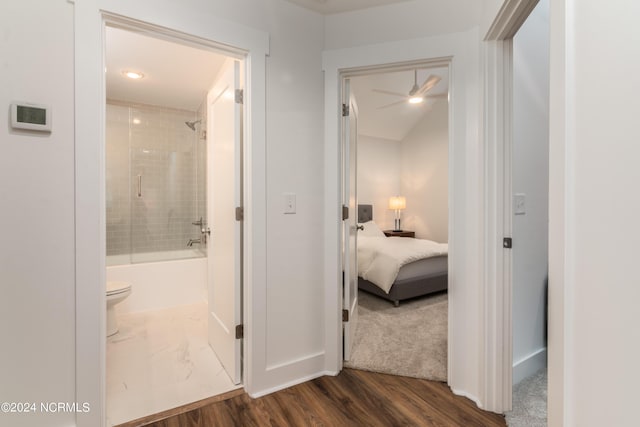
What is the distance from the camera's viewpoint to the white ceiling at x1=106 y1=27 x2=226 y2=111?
2.23 meters

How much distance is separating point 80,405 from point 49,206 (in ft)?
2.95

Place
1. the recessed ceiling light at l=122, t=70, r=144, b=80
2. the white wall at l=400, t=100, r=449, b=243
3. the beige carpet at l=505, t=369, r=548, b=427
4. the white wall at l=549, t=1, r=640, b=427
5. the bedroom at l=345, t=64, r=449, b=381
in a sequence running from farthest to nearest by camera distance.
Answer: the white wall at l=400, t=100, r=449, b=243
the recessed ceiling light at l=122, t=70, r=144, b=80
the bedroom at l=345, t=64, r=449, b=381
the beige carpet at l=505, t=369, r=548, b=427
the white wall at l=549, t=1, r=640, b=427

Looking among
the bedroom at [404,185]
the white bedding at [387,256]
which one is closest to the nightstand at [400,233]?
the bedroom at [404,185]

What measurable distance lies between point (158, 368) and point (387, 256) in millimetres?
2357

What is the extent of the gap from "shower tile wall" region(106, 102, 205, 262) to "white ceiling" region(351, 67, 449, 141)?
7.74 ft

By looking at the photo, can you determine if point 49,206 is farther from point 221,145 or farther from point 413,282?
point 413,282

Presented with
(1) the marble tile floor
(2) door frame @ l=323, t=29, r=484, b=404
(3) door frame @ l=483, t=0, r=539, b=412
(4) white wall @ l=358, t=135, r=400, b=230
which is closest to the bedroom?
(4) white wall @ l=358, t=135, r=400, b=230

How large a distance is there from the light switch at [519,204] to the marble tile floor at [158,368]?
202 cm

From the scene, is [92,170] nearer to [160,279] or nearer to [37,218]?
[37,218]

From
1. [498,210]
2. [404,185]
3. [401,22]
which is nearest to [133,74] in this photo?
[401,22]

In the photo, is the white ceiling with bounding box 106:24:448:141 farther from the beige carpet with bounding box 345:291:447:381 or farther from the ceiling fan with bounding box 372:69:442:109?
the beige carpet with bounding box 345:291:447:381

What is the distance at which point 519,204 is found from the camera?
69.2 inches

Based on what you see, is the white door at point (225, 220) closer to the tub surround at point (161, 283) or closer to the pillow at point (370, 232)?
the tub surround at point (161, 283)

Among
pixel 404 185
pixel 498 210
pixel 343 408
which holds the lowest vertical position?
pixel 343 408
